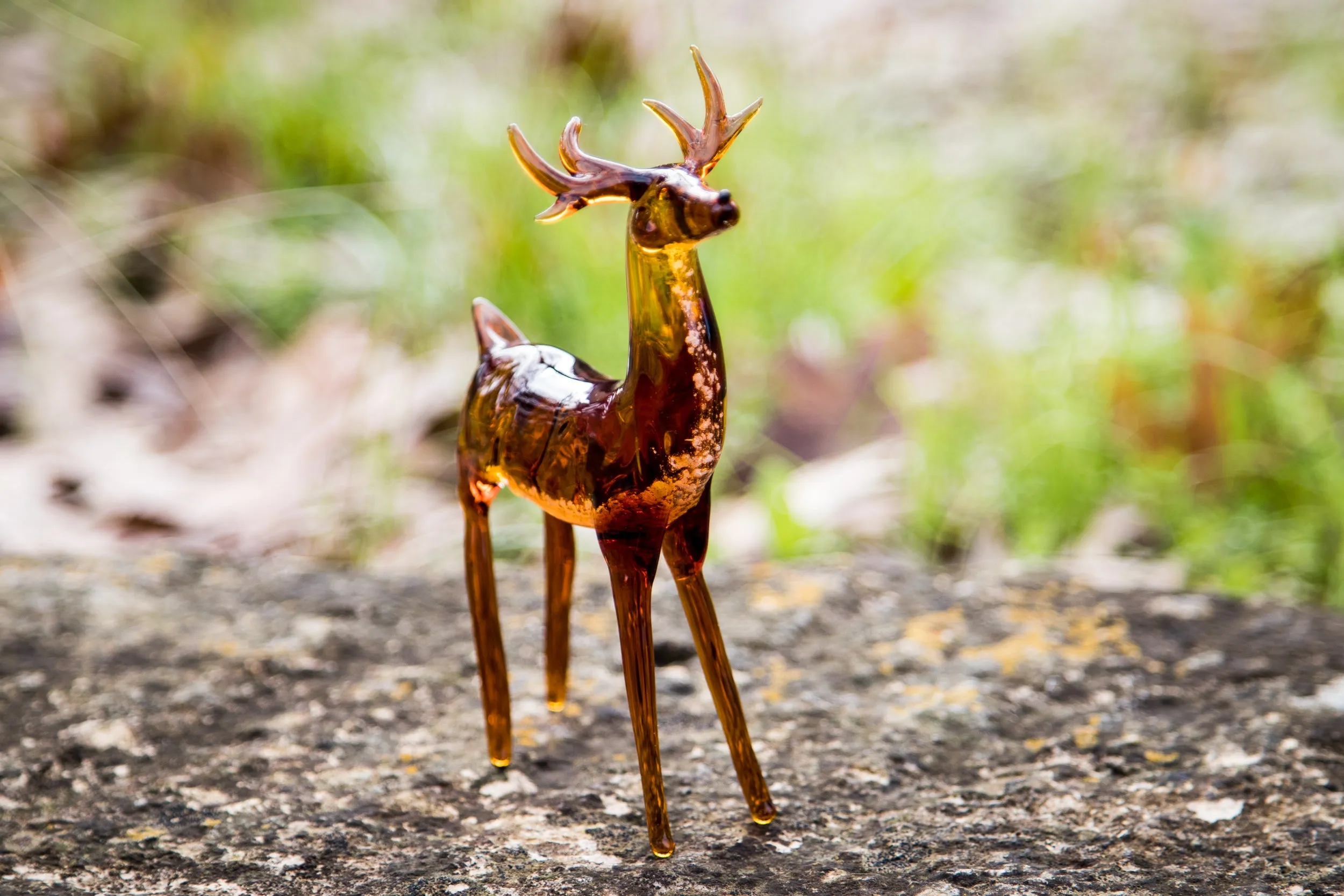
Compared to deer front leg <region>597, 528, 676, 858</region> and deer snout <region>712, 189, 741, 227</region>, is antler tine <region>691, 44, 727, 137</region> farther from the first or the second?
deer front leg <region>597, 528, 676, 858</region>

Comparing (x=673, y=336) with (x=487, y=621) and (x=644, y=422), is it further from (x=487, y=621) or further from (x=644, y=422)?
(x=487, y=621)

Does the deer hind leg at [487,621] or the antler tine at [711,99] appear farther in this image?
the deer hind leg at [487,621]

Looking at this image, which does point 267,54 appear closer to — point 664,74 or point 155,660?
point 664,74

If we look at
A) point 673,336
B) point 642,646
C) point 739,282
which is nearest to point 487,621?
point 642,646

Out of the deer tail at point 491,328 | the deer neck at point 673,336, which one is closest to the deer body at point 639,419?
the deer neck at point 673,336

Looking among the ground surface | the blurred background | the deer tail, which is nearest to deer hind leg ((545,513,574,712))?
the ground surface

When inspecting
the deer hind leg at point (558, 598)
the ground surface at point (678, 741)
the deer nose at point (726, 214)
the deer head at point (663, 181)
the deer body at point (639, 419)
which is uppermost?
the deer head at point (663, 181)

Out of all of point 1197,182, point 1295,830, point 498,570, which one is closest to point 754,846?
point 1295,830

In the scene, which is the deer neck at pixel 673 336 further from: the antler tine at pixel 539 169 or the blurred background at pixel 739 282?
the blurred background at pixel 739 282
